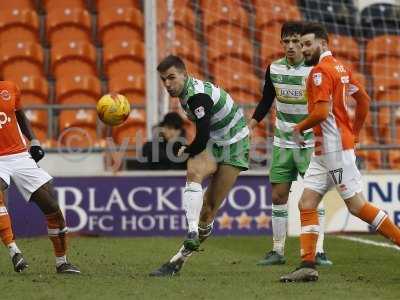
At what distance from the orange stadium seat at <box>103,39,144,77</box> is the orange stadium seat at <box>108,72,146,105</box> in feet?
1.21

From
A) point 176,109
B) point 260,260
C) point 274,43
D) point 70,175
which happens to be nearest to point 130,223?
point 70,175

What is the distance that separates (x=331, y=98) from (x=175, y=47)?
312 inches

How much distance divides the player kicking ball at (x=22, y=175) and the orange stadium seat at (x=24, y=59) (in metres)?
7.73

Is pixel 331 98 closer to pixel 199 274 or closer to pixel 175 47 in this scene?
pixel 199 274

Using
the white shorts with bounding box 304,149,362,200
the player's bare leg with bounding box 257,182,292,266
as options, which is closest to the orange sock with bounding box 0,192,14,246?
the player's bare leg with bounding box 257,182,292,266

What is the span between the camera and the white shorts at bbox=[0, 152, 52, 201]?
8.37 metres

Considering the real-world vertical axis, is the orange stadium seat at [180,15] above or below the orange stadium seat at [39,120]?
above

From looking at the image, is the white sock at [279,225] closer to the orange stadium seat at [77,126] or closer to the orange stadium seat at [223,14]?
the orange stadium seat at [77,126]

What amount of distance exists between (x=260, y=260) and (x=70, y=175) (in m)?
3.96

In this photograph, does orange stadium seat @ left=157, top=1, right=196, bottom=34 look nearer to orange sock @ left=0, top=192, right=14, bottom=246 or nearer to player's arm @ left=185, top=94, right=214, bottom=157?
orange sock @ left=0, top=192, right=14, bottom=246

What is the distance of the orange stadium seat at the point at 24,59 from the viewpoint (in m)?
16.2

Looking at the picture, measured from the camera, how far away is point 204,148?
815 cm

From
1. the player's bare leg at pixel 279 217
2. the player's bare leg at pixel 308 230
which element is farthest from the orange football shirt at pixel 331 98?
the player's bare leg at pixel 279 217

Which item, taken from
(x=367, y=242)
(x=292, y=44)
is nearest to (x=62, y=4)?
(x=367, y=242)
